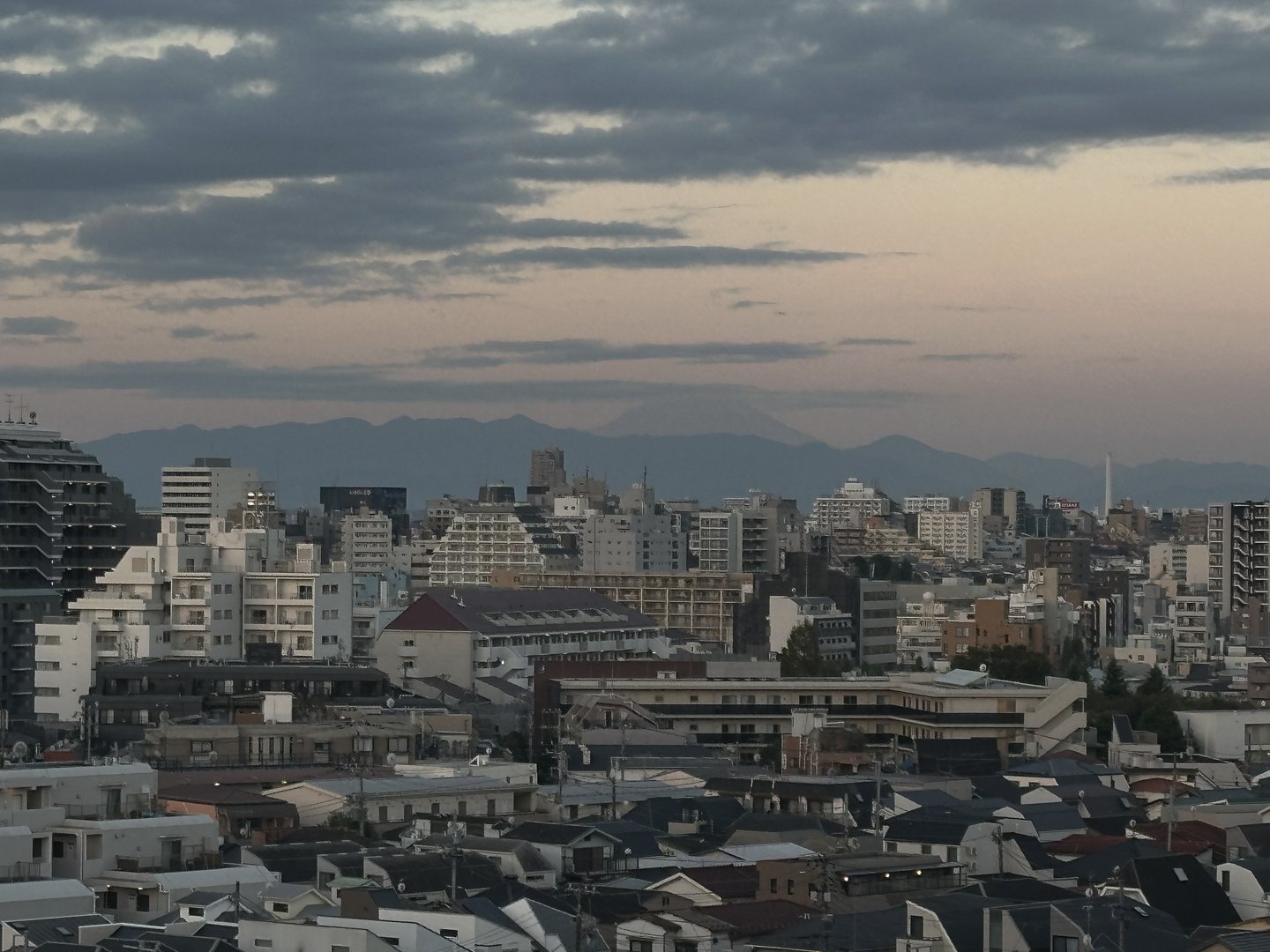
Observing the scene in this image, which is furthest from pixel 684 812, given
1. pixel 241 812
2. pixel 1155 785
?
pixel 1155 785

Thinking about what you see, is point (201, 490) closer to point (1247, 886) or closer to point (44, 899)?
point (1247, 886)

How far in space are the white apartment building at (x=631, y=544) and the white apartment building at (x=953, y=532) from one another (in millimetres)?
79155

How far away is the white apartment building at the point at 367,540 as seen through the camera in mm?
129000

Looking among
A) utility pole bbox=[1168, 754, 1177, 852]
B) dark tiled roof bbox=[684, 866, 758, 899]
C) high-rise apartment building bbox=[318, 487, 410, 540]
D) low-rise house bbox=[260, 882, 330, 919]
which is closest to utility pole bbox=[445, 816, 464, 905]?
low-rise house bbox=[260, 882, 330, 919]

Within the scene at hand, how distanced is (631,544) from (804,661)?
55.3 meters

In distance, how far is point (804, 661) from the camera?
2372 inches

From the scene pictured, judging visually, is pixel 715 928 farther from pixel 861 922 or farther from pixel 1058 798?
pixel 1058 798

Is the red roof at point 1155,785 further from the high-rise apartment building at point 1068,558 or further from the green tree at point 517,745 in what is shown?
the high-rise apartment building at point 1068,558

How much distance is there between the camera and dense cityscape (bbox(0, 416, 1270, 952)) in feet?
81.6

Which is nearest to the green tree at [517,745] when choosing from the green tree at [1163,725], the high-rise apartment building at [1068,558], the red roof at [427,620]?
the green tree at [1163,725]

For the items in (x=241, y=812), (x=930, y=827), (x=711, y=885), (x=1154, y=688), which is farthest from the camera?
(x=1154, y=688)

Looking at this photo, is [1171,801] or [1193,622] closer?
[1171,801]

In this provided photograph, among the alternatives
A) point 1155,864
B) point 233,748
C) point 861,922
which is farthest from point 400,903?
point 233,748

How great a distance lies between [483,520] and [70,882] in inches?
3499
